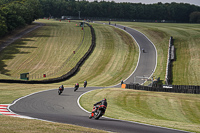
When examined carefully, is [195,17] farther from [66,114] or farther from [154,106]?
[66,114]

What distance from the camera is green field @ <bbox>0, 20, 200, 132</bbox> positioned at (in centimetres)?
2812

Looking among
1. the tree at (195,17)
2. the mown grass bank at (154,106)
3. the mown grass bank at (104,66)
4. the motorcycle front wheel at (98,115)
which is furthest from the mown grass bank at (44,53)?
the tree at (195,17)

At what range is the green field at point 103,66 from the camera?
2812 centimetres

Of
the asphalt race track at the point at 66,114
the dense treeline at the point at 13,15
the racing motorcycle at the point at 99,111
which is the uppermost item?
the dense treeline at the point at 13,15

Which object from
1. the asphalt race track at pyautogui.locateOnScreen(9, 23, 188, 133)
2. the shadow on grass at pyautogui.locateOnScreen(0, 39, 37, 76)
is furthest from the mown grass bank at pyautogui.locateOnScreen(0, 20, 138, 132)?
the shadow on grass at pyautogui.locateOnScreen(0, 39, 37, 76)

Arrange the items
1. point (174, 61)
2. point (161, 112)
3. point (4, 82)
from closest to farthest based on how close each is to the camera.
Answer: point (161, 112) → point (4, 82) → point (174, 61)

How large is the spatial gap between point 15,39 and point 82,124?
83.6 metres

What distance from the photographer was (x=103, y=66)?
223 ft

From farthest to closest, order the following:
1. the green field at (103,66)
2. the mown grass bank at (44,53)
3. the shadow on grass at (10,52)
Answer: the shadow on grass at (10,52) < the mown grass bank at (44,53) < the green field at (103,66)

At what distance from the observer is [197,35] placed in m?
92.7

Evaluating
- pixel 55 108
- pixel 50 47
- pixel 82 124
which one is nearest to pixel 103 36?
pixel 50 47

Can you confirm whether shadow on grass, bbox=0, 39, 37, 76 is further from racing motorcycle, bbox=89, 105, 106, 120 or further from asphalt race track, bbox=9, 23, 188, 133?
racing motorcycle, bbox=89, 105, 106, 120

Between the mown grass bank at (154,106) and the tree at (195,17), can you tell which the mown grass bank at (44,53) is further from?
the tree at (195,17)

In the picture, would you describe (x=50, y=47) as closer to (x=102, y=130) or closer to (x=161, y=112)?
(x=161, y=112)
